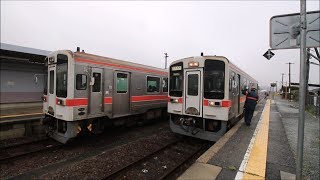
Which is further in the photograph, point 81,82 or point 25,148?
point 25,148

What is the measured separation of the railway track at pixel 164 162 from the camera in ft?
18.9

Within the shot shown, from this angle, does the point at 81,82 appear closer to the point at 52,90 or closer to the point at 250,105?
the point at 52,90

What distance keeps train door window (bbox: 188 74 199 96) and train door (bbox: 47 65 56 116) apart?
196 inches

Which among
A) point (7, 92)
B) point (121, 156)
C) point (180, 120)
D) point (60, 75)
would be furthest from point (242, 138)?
point (7, 92)

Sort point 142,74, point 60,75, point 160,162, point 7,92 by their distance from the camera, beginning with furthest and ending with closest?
point 7,92 → point 142,74 → point 60,75 → point 160,162

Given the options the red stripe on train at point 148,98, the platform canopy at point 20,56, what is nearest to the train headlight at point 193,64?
the red stripe on train at point 148,98

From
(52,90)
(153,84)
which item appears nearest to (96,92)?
(52,90)

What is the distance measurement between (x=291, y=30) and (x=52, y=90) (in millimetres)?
7900

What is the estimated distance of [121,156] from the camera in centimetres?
707

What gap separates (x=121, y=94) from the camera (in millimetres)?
9578

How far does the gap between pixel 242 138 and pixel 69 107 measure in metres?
5.80

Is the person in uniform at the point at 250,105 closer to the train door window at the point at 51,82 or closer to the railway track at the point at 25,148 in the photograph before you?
the railway track at the point at 25,148

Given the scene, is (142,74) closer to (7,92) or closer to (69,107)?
(69,107)

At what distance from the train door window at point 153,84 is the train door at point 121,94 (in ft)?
5.93
